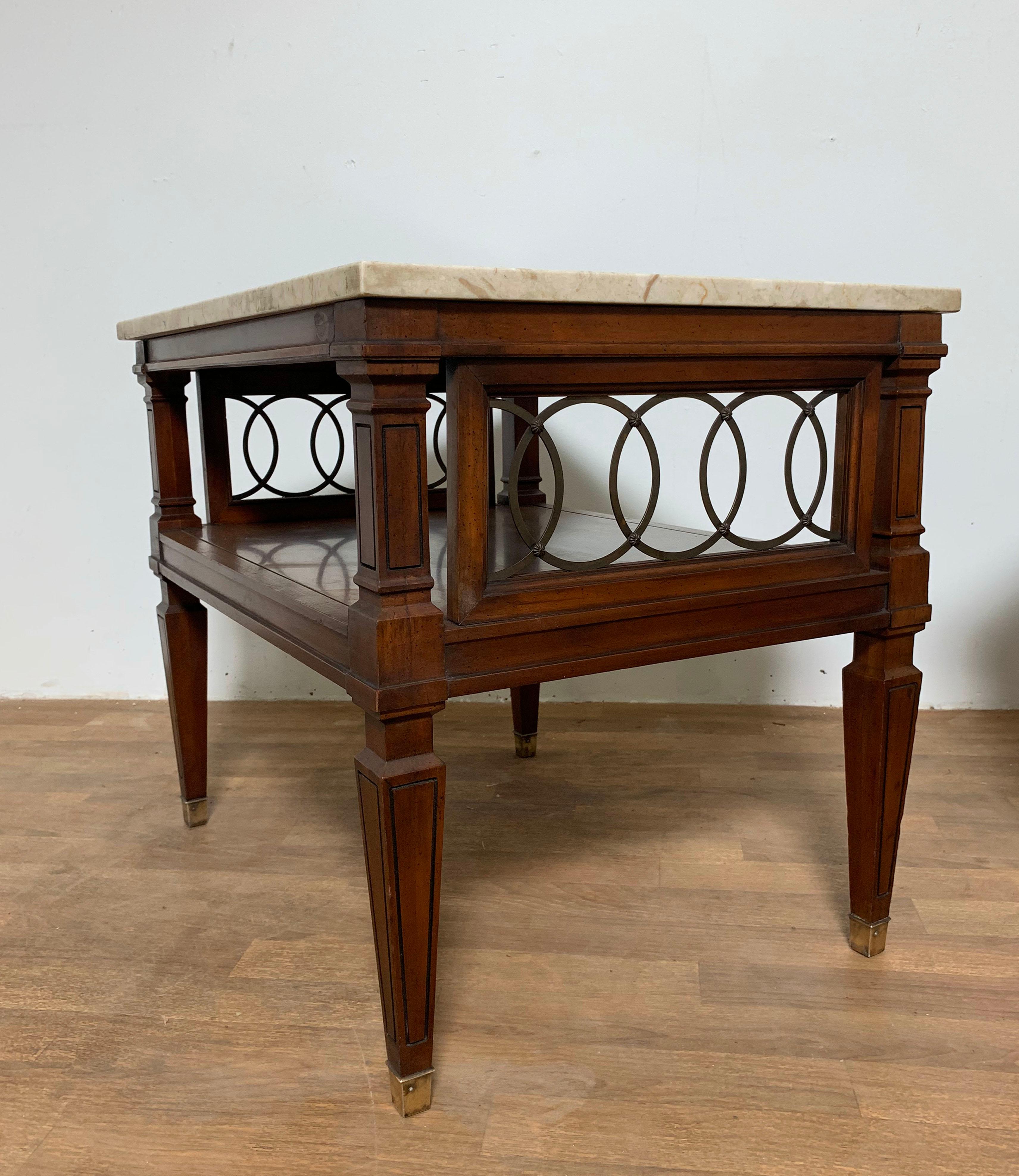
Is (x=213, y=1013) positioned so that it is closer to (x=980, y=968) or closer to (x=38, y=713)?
(x=980, y=968)

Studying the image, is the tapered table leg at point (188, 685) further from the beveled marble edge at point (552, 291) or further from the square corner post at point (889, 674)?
the square corner post at point (889, 674)

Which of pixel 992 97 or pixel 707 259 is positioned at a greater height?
pixel 992 97

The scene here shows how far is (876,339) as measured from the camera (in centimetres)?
114

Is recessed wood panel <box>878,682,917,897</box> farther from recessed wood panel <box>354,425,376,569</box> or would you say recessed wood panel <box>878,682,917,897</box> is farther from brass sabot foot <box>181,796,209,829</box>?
brass sabot foot <box>181,796,209,829</box>

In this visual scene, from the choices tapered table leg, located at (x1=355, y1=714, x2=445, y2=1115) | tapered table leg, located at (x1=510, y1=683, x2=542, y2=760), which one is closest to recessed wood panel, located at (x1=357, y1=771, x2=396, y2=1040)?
tapered table leg, located at (x1=355, y1=714, x2=445, y2=1115)

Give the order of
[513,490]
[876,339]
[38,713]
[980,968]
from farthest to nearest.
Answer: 1. [38,713]
2. [980,968]
3. [876,339]
4. [513,490]

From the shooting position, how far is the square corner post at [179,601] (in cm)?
162

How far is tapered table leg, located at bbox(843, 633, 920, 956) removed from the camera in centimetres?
124

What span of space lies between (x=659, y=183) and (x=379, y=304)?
4.88 ft

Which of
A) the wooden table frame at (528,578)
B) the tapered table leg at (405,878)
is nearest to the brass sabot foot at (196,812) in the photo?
the wooden table frame at (528,578)

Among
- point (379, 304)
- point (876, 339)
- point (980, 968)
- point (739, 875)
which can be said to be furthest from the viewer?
point (739, 875)

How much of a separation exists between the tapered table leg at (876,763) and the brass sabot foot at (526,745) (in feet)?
2.51

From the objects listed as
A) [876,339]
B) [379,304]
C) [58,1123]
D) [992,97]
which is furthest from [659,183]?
[58,1123]

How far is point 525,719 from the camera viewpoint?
195 cm
